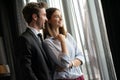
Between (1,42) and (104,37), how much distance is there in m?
1.99

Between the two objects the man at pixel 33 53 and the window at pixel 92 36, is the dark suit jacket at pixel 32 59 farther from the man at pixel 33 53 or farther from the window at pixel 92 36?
the window at pixel 92 36

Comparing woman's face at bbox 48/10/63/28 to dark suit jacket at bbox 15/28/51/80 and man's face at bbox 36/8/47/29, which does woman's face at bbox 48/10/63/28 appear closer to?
man's face at bbox 36/8/47/29

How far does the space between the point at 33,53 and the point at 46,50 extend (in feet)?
0.58

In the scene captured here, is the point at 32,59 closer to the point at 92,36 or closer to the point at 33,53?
the point at 33,53

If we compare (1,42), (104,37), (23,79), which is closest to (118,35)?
(104,37)

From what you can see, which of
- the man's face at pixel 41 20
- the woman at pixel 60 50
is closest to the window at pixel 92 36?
the woman at pixel 60 50

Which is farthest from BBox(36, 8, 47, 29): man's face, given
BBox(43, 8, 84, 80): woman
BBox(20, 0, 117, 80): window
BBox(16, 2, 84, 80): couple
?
BBox(20, 0, 117, 80): window

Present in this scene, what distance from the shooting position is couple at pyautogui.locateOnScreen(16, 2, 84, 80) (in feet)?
6.36

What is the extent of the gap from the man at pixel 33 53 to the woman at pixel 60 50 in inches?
4.1

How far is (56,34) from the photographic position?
2250 millimetres

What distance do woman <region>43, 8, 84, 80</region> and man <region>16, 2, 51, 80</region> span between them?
10 cm

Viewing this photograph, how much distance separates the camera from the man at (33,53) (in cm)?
190

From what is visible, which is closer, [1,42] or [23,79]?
[23,79]

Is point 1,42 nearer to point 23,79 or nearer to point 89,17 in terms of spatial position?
point 89,17
